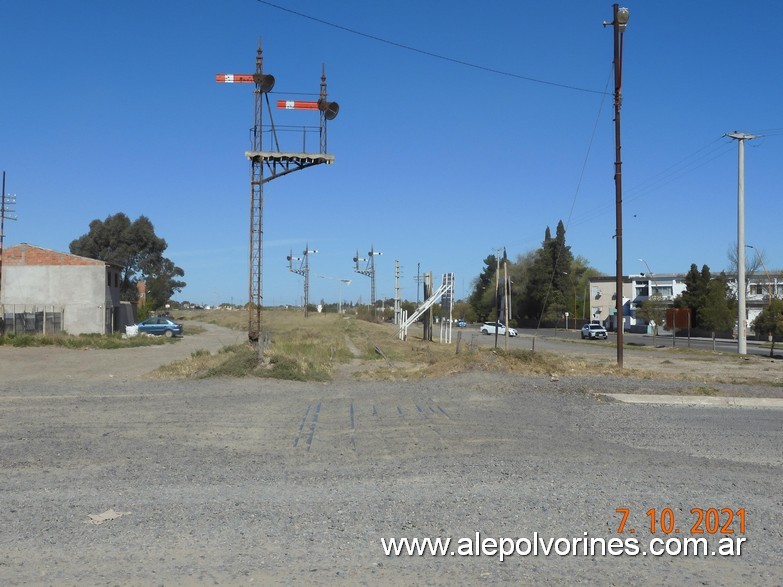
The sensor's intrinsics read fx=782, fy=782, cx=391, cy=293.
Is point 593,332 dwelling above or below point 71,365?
above

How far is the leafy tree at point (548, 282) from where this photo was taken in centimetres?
9892

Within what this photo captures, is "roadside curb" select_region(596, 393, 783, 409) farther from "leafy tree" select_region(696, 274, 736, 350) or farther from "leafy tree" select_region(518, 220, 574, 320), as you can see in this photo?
"leafy tree" select_region(518, 220, 574, 320)

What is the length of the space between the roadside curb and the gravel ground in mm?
1812

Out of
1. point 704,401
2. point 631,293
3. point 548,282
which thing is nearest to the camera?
point 704,401

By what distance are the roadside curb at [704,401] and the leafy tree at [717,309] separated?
61.8 m

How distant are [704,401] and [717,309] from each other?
63.3 metres

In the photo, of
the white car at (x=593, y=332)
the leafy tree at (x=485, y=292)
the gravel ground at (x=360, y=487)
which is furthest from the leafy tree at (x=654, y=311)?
the gravel ground at (x=360, y=487)

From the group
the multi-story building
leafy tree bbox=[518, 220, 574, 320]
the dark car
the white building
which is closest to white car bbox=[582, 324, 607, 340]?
leafy tree bbox=[518, 220, 574, 320]

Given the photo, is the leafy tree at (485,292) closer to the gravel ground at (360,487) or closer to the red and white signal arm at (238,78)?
the red and white signal arm at (238,78)

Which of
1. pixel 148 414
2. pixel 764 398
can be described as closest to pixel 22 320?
pixel 148 414

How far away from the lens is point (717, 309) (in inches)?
3014

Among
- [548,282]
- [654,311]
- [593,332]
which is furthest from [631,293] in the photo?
[593,332]

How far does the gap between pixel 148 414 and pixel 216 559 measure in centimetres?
917

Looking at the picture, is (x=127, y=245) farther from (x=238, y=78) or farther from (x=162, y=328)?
(x=238, y=78)
